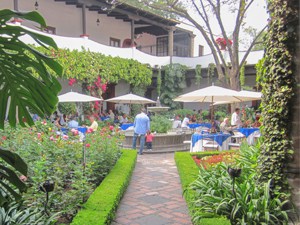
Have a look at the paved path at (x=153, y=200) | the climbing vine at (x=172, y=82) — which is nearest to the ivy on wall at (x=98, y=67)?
the climbing vine at (x=172, y=82)

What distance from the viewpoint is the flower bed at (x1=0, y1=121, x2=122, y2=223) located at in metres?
4.00

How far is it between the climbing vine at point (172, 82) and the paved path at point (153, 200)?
1268cm

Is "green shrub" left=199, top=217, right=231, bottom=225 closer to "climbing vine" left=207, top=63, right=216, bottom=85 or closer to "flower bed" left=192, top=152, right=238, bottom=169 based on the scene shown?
"flower bed" left=192, top=152, right=238, bottom=169

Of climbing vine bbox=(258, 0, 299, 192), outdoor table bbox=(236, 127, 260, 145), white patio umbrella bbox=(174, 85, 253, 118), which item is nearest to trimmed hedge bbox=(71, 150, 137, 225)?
climbing vine bbox=(258, 0, 299, 192)

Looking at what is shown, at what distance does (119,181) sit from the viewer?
5473mm

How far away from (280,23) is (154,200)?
3268 mm

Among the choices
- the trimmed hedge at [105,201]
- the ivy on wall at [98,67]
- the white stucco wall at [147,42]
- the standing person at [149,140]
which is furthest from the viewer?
the white stucco wall at [147,42]

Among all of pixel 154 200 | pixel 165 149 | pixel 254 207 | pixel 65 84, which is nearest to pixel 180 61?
pixel 65 84

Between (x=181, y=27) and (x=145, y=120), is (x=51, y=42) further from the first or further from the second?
(x=181, y=27)

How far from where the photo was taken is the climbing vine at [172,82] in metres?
20.4

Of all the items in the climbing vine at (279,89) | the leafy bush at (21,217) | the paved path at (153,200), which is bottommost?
the paved path at (153,200)

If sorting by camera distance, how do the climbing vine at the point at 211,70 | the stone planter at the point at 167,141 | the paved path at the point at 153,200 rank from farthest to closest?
the climbing vine at the point at 211,70
the stone planter at the point at 167,141
the paved path at the point at 153,200

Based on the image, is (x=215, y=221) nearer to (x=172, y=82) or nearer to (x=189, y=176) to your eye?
(x=189, y=176)

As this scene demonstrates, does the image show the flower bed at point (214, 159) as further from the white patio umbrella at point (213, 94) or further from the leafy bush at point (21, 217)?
the leafy bush at point (21, 217)
